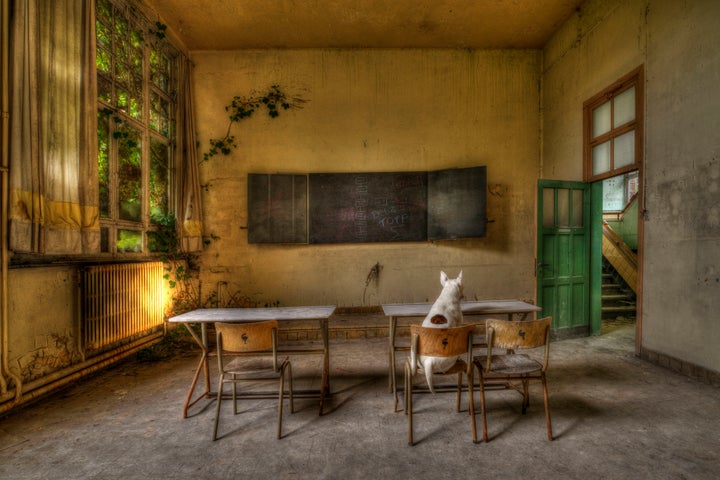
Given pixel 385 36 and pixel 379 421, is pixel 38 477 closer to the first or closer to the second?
pixel 379 421

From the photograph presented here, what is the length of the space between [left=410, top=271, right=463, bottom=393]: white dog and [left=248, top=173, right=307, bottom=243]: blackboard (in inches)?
122

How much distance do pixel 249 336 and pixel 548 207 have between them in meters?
4.20

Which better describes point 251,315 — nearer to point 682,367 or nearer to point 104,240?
point 104,240

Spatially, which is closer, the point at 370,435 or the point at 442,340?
the point at 442,340

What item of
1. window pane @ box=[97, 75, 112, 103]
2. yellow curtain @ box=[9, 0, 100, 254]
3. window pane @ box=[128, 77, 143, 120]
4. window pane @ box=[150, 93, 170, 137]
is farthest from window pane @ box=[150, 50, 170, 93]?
yellow curtain @ box=[9, 0, 100, 254]

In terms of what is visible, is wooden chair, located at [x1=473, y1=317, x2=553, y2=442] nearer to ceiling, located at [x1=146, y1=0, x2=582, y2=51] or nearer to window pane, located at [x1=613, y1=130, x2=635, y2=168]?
window pane, located at [x1=613, y1=130, x2=635, y2=168]

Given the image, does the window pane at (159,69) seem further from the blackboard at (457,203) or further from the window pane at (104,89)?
the blackboard at (457,203)

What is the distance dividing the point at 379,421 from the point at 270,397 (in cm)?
93

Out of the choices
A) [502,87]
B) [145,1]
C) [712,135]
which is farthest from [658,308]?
[145,1]

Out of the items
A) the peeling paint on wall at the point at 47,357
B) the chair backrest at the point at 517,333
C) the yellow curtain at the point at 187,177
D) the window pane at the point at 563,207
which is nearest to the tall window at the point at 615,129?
the window pane at the point at 563,207

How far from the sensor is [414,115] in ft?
17.5

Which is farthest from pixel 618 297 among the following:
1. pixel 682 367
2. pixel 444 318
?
pixel 444 318

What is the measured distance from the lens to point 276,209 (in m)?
5.17

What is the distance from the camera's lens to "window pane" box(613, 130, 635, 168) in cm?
390
